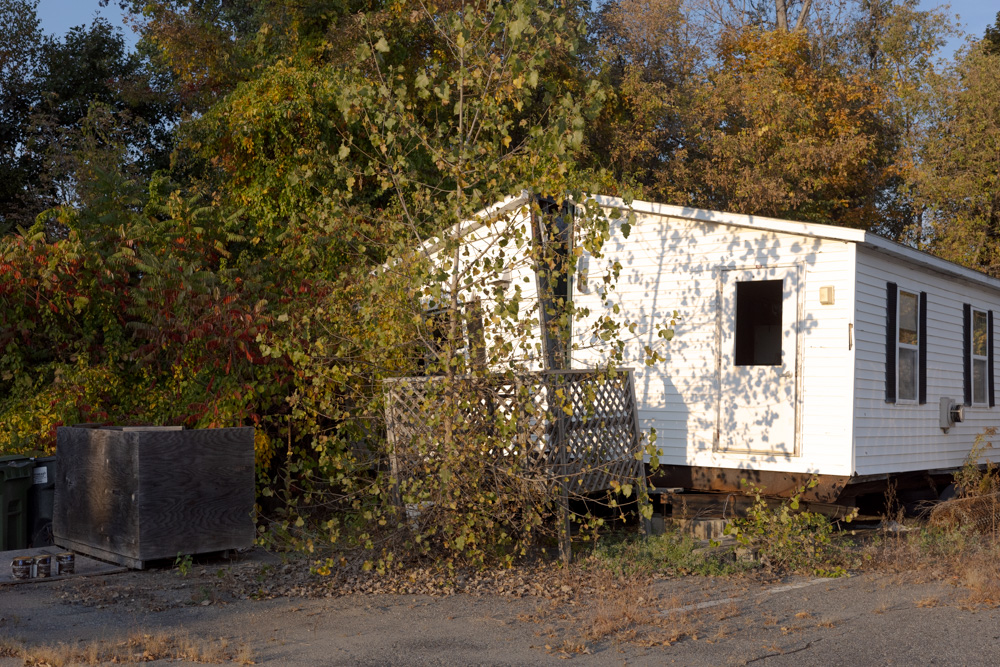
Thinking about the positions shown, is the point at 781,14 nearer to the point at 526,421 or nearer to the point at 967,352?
the point at 967,352

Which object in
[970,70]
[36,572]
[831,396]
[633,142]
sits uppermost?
[970,70]

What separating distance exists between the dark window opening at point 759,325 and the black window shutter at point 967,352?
2426 mm

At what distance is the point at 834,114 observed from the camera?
2383 centimetres

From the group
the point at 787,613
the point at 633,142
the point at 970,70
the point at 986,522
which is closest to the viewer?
the point at 787,613

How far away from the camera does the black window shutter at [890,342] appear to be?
10.8 metres

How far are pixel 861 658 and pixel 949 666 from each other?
48 centimetres

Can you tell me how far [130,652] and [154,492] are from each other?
2635mm

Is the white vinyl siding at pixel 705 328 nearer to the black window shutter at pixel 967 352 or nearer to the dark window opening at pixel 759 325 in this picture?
the dark window opening at pixel 759 325

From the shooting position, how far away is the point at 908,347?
11.4 metres

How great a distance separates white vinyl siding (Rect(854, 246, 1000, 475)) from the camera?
1026cm

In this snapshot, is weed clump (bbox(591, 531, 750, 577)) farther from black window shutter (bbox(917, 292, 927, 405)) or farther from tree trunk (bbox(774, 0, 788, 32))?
tree trunk (bbox(774, 0, 788, 32))

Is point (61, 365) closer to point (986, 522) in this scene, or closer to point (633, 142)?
point (986, 522)

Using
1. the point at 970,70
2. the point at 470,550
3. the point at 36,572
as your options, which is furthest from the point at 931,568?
the point at 970,70

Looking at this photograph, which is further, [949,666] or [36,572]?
[36,572]
